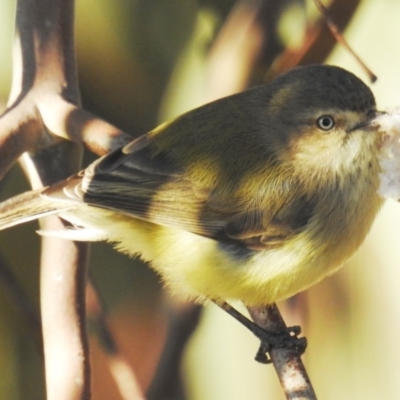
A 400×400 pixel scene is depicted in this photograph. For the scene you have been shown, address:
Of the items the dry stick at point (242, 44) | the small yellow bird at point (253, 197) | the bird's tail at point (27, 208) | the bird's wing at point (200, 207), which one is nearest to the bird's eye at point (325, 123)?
the small yellow bird at point (253, 197)

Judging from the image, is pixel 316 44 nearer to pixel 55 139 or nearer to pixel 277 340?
pixel 55 139

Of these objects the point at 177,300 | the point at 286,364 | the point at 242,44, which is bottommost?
the point at 286,364

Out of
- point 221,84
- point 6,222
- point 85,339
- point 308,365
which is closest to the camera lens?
point 6,222

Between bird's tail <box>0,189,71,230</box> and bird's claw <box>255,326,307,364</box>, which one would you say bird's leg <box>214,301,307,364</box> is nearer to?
bird's claw <box>255,326,307,364</box>

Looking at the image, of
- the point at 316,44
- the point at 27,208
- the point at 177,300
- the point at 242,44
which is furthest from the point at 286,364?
the point at 316,44

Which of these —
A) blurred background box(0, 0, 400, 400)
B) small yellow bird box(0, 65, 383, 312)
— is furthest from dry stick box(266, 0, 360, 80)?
small yellow bird box(0, 65, 383, 312)

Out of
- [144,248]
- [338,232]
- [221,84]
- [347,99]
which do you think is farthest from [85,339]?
[221,84]

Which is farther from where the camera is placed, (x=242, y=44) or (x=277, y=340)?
(x=242, y=44)

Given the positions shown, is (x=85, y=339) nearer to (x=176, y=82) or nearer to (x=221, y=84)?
(x=221, y=84)
